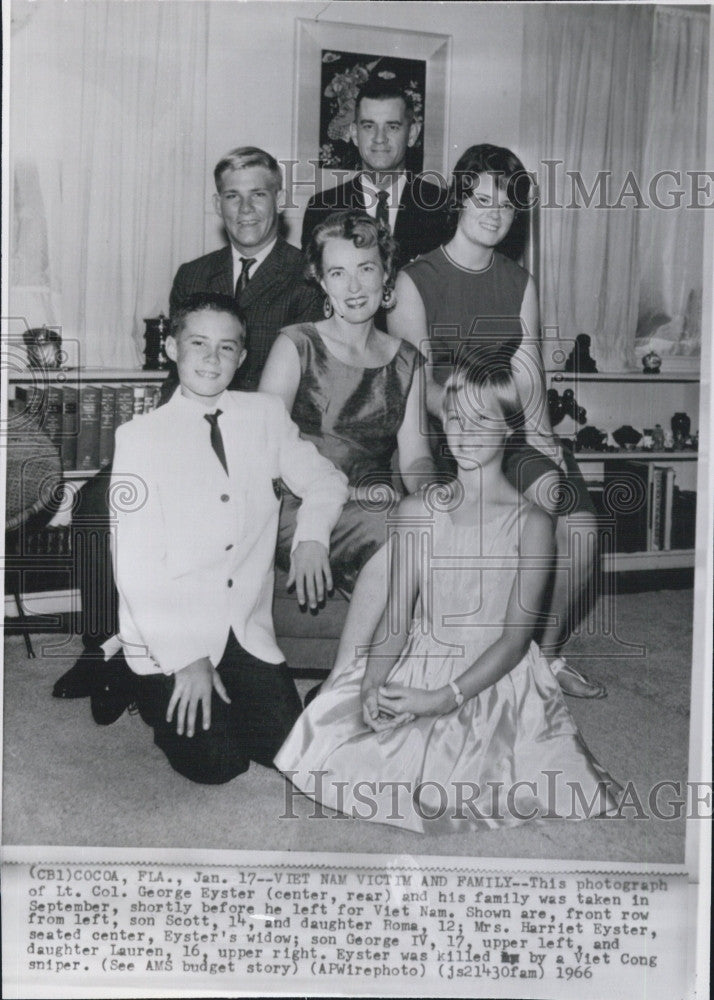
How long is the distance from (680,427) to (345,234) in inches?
39.9

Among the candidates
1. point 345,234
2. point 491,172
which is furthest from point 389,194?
point 491,172

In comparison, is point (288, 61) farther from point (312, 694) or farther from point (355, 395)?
point (312, 694)

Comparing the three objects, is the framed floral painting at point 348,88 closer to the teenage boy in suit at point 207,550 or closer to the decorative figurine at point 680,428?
the teenage boy in suit at point 207,550

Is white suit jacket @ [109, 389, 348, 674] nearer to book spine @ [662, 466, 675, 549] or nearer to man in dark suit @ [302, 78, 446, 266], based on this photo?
man in dark suit @ [302, 78, 446, 266]

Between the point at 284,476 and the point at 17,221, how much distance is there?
92 centimetres

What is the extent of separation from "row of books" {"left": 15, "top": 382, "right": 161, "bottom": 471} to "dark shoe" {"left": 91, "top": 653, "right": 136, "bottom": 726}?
0.51 metres

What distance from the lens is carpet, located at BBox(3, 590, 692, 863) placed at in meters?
2.30

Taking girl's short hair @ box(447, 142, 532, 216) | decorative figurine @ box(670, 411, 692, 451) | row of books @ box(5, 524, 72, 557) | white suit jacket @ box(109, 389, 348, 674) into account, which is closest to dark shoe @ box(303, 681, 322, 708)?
white suit jacket @ box(109, 389, 348, 674)

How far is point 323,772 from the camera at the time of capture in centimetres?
232

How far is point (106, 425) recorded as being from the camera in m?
2.37

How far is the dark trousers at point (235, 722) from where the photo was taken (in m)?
2.33

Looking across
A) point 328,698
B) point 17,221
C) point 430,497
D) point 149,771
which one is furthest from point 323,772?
point 17,221

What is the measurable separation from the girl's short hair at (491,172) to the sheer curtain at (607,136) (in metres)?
0.05

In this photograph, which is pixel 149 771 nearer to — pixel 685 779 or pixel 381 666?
pixel 381 666
